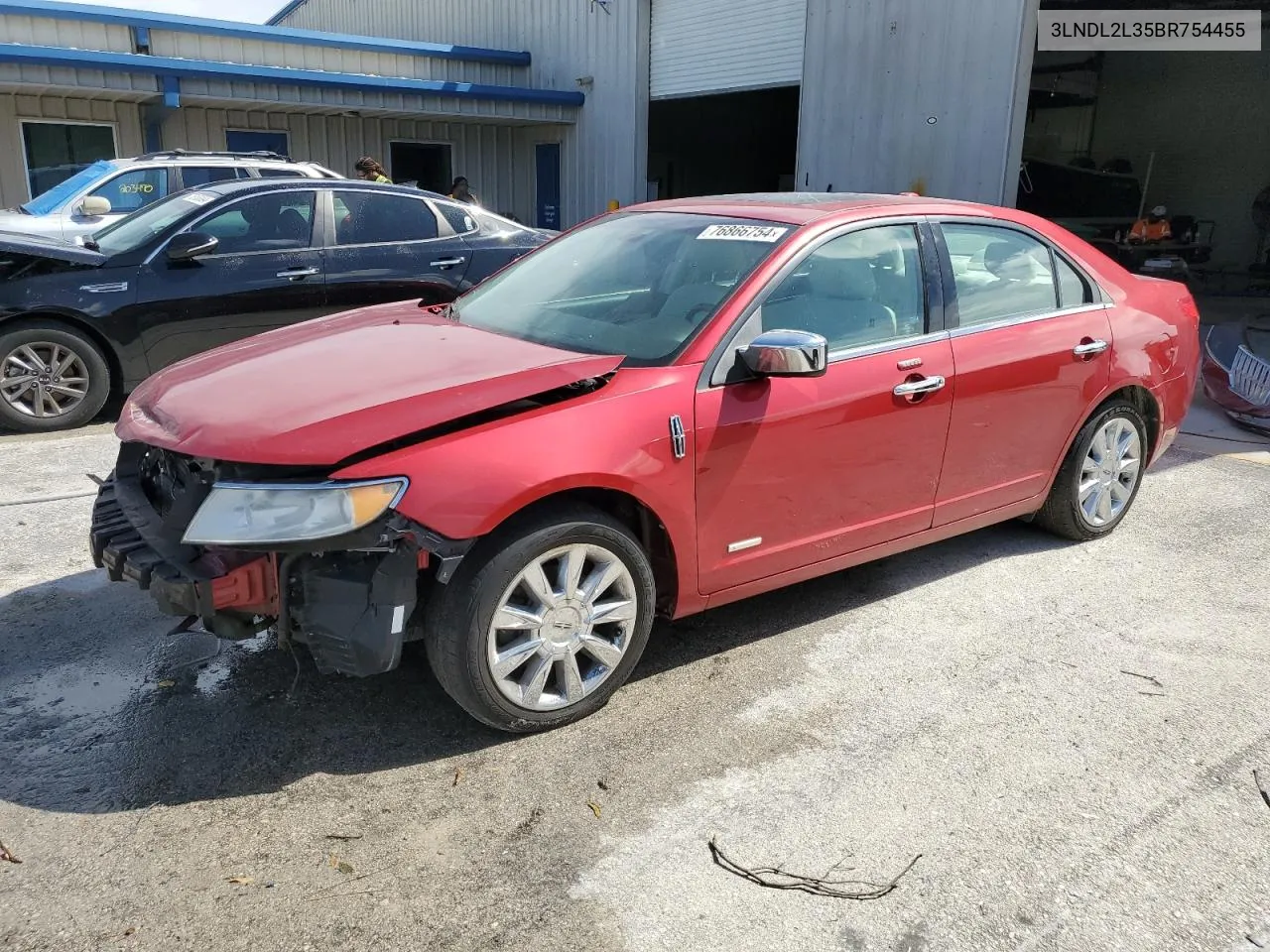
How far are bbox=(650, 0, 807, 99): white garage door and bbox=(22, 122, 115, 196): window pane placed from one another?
347 inches

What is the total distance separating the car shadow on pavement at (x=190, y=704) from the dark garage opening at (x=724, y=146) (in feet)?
62.0

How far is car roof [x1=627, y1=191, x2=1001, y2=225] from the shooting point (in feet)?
12.7

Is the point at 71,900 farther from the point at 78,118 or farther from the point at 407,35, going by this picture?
the point at 407,35

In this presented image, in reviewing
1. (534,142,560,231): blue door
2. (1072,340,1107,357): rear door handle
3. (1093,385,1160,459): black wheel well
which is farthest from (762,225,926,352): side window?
(534,142,560,231): blue door

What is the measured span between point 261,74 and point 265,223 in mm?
9267

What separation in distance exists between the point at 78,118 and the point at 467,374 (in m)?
15.4

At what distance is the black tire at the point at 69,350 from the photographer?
257 inches

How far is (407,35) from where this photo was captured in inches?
975

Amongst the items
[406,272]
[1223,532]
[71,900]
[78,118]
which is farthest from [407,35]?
[71,900]

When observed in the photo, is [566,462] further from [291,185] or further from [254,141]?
[254,141]

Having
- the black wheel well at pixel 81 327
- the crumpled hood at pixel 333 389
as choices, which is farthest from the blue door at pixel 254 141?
the crumpled hood at pixel 333 389

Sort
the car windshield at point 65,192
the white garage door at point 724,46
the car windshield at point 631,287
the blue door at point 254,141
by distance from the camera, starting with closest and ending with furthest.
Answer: the car windshield at point 631,287
the car windshield at point 65,192
the white garage door at point 724,46
the blue door at point 254,141

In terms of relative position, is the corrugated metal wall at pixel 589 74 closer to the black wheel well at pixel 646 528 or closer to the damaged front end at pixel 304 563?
the black wheel well at pixel 646 528

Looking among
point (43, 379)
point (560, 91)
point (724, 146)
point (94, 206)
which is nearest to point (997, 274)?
point (43, 379)
